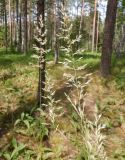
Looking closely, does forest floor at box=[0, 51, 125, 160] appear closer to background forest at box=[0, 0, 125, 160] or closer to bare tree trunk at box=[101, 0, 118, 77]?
background forest at box=[0, 0, 125, 160]

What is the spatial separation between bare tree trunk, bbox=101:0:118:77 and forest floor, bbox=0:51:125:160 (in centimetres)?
48

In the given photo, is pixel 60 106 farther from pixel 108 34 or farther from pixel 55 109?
pixel 108 34

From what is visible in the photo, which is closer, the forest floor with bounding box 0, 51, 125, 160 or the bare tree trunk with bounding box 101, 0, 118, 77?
the forest floor with bounding box 0, 51, 125, 160

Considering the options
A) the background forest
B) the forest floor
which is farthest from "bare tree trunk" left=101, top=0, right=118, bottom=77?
the forest floor

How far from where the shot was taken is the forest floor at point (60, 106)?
9.12 meters

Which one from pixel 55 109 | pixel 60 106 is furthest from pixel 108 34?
pixel 55 109

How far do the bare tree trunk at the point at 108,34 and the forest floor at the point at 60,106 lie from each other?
1.58ft

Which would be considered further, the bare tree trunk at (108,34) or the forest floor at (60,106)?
the bare tree trunk at (108,34)

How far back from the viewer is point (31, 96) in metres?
12.7

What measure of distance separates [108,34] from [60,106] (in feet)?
15.1

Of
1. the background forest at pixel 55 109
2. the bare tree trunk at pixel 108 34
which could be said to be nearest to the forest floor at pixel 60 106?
the background forest at pixel 55 109

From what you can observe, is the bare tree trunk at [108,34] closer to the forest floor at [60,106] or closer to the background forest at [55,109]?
the background forest at [55,109]

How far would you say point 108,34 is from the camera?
1442 cm

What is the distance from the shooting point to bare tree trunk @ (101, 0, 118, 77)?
14.3 metres
